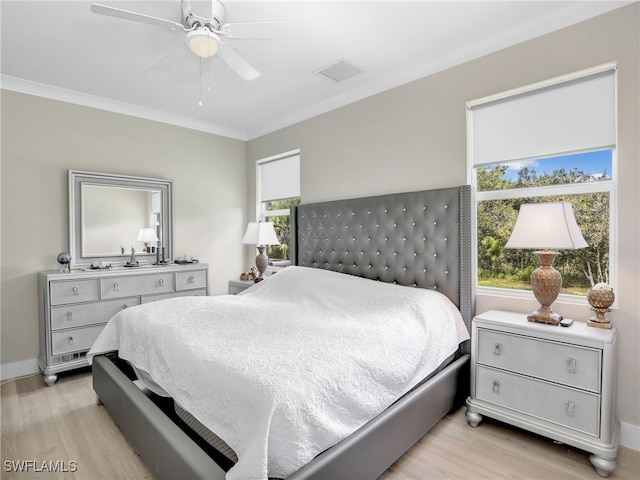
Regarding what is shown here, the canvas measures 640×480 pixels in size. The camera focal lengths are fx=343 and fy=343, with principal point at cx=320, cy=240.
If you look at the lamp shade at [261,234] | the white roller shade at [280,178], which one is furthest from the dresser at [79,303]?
the white roller shade at [280,178]

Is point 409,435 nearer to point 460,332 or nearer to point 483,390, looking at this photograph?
point 483,390

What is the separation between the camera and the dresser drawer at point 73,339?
299 centimetres

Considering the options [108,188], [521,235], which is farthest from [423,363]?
[108,188]

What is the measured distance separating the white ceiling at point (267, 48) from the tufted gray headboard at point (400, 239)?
3.54ft

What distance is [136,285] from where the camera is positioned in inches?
135

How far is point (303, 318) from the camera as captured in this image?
2.29 m

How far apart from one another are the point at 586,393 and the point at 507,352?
1.34 feet

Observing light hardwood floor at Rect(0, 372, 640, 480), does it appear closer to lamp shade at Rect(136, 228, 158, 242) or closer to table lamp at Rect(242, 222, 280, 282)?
lamp shade at Rect(136, 228, 158, 242)

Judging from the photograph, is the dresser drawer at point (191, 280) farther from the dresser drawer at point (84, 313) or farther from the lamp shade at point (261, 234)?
the lamp shade at point (261, 234)

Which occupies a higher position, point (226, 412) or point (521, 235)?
point (521, 235)

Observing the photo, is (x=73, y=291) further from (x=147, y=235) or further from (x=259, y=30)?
(x=259, y=30)

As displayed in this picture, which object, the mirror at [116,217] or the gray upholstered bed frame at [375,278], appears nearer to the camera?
the gray upholstered bed frame at [375,278]

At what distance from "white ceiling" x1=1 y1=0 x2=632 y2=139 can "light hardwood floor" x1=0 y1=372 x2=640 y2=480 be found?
2.43 m

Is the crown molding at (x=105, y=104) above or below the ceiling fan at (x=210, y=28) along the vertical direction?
above
